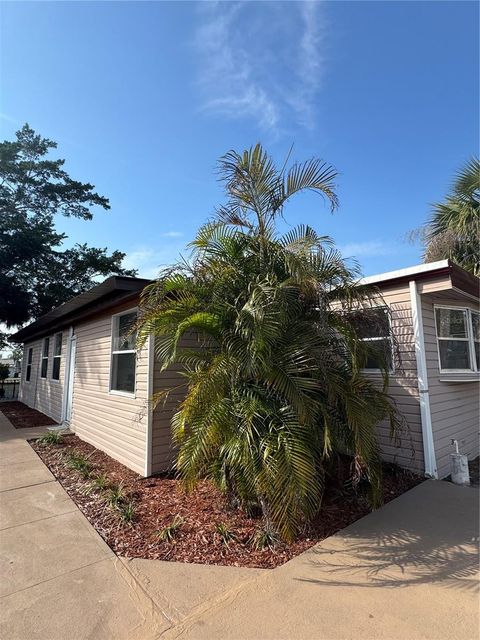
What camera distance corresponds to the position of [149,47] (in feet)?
19.9

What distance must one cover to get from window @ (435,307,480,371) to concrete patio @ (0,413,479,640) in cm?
286

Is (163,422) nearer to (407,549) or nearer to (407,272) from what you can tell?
(407,549)

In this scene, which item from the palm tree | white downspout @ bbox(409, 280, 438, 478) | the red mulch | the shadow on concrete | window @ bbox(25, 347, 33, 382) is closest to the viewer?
the shadow on concrete

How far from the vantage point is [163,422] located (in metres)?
5.20

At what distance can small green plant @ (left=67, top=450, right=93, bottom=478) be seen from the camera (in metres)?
5.26

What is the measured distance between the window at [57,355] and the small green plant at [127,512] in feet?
25.2

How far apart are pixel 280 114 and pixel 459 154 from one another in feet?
16.5

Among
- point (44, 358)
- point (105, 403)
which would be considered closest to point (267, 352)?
point (105, 403)

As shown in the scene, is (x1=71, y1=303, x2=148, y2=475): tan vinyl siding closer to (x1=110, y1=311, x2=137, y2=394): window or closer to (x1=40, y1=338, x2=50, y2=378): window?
(x1=110, y1=311, x2=137, y2=394): window

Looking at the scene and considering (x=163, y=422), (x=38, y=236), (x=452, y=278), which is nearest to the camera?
(x=452, y=278)

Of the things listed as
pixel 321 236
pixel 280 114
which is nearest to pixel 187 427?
pixel 321 236

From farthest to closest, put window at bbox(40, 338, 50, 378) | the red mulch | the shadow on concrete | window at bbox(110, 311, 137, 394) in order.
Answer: window at bbox(40, 338, 50, 378) < the red mulch < window at bbox(110, 311, 137, 394) < the shadow on concrete

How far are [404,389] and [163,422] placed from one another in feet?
12.3

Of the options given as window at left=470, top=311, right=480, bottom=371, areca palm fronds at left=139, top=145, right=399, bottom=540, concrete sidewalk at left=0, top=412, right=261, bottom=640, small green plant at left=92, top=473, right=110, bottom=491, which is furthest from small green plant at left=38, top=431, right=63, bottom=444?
window at left=470, top=311, right=480, bottom=371
